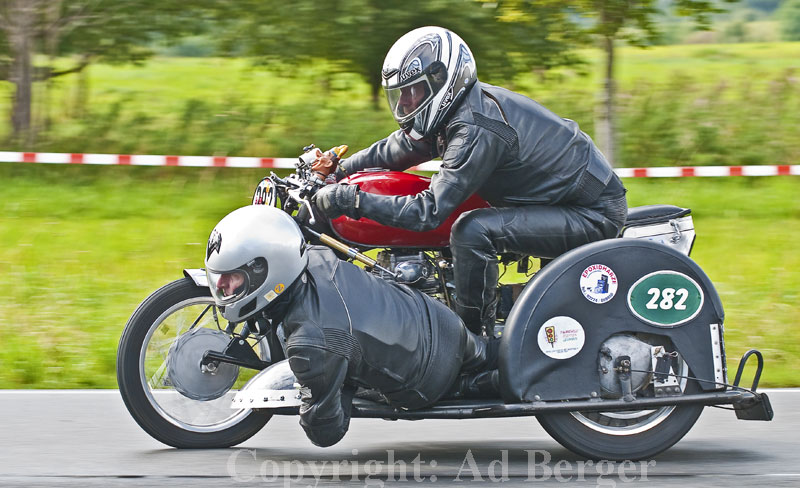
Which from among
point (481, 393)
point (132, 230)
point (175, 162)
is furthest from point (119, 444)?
point (175, 162)

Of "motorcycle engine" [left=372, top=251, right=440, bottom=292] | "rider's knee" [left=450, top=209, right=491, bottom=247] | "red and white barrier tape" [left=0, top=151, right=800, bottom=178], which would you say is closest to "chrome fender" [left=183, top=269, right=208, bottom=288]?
"motorcycle engine" [left=372, top=251, right=440, bottom=292]

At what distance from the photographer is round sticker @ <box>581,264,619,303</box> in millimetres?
4961

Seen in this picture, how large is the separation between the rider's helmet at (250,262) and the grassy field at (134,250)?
2.37 meters

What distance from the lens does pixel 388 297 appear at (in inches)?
187

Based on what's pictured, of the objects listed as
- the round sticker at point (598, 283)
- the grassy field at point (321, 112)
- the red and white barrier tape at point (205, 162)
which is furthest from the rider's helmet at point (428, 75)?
the grassy field at point (321, 112)

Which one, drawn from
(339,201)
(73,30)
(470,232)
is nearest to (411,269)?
(470,232)

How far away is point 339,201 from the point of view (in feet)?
15.9

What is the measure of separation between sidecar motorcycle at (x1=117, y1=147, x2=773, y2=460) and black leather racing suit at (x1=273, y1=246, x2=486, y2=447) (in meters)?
0.17

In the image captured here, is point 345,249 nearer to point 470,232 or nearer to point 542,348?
point 470,232

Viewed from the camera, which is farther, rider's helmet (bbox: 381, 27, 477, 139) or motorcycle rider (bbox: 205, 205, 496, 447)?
rider's helmet (bbox: 381, 27, 477, 139)

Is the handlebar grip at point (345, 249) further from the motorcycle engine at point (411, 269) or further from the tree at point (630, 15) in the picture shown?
the tree at point (630, 15)

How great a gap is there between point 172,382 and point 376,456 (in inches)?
36.6

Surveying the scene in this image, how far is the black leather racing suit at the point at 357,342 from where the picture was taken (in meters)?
4.55

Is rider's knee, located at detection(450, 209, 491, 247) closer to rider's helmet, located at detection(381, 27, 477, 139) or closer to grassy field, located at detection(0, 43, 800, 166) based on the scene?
rider's helmet, located at detection(381, 27, 477, 139)
